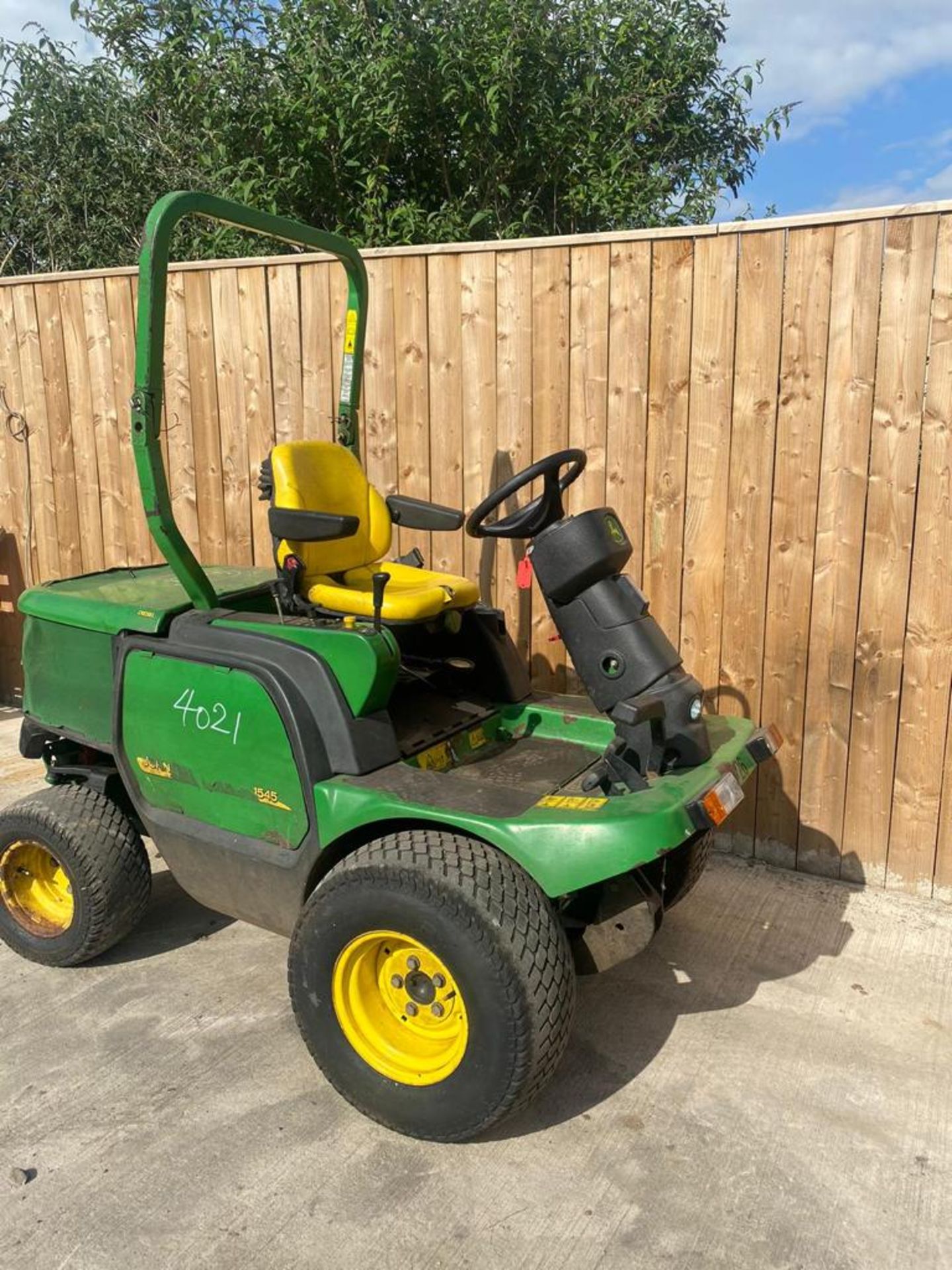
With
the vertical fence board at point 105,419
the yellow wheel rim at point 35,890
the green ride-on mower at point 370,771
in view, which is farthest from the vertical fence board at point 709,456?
the vertical fence board at point 105,419

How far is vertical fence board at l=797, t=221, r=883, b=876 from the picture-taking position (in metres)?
3.34

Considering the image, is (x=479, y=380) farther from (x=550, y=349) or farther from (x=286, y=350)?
(x=286, y=350)

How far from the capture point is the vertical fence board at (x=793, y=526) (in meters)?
3.41

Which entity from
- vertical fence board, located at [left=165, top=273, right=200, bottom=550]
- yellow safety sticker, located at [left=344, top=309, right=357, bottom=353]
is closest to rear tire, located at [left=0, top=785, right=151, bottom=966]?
yellow safety sticker, located at [left=344, top=309, right=357, bottom=353]

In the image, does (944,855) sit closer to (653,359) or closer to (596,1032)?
(596,1032)

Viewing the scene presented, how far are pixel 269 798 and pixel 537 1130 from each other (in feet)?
3.51

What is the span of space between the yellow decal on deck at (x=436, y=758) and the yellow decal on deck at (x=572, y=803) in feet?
1.51

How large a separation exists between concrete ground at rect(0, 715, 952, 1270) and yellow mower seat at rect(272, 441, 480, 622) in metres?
1.22

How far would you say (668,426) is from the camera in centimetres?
374

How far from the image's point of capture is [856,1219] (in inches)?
83.3

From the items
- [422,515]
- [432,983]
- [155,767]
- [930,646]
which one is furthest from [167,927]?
[930,646]

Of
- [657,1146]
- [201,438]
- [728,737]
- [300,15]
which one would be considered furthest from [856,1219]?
[300,15]

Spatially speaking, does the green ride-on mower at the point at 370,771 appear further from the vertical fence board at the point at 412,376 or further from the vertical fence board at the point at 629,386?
the vertical fence board at the point at 629,386

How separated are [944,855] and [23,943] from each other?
3205 mm
